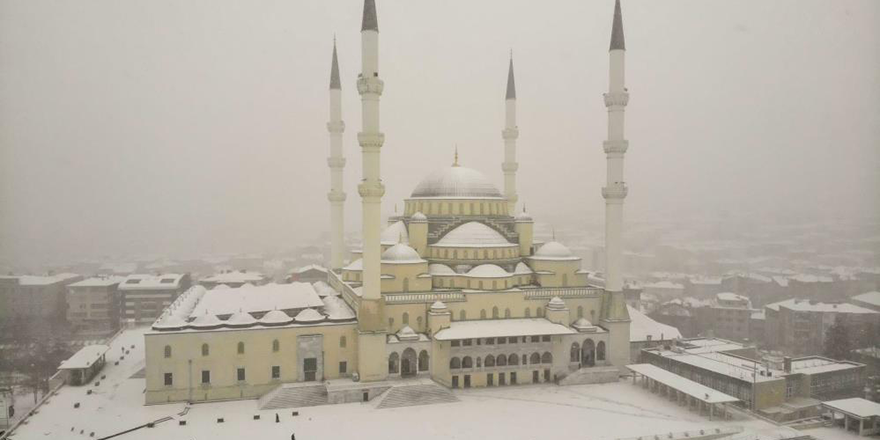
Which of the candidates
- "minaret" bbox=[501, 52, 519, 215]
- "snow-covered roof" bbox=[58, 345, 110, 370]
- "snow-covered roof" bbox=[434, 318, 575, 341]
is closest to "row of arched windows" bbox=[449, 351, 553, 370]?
"snow-covered roof" bbox=[434, 318, 575, 341]

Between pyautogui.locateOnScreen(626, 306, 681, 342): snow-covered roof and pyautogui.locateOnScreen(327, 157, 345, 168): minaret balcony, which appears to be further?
pyautogui.locateOnScreen(327, 157, 345, 168): minaret balcony

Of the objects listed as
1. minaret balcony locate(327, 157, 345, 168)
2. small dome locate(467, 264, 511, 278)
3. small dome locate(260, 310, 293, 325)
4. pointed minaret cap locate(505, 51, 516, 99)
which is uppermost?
pointed minaret cap locate(505, 51, 516, 99)

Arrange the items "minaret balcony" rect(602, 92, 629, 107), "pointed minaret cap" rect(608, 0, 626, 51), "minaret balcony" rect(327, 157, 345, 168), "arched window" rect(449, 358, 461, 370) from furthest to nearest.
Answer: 1. "minaret balcony" rect(327, 157, 345, 168)
2. "minaret balcony" rect(602, 92, 629, 107)
3. "pointed minaret cap" rect(608, 0, 626, 51)
4. "arched window" rect(449, 358, 461, 370)

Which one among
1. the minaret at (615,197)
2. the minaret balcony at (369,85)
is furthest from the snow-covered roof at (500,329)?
the minaret balcony at (369,85)

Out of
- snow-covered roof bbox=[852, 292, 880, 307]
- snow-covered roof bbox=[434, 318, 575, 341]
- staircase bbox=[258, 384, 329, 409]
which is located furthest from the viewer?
snow-covered roof bbox=[852, 292, 880, 307]

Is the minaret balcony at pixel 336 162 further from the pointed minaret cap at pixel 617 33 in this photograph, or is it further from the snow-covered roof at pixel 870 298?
the snow-covered roof at pixel 870 298

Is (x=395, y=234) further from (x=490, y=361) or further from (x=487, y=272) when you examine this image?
(x=490, y=361)

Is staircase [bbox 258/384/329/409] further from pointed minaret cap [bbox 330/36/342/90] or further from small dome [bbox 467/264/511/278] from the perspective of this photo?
pointed minaret cap [bbox 330/36/342/90]
